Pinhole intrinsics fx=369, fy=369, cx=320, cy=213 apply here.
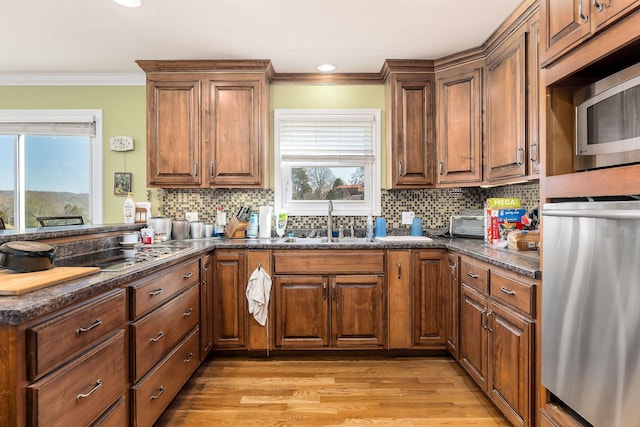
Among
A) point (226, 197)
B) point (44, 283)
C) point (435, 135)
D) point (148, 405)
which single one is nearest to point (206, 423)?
point (148, 405)

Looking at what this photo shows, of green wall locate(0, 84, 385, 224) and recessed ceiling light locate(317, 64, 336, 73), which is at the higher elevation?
recessed ceiling light locate(317, 64, 336, 73)

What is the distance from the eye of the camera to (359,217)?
3459 mm

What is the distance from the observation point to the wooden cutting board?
1133 mm

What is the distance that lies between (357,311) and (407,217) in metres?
1.08

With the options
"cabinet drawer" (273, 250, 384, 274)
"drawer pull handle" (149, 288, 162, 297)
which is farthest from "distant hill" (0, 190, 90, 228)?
"drawer pull handle" (149, 288, 162, 297)

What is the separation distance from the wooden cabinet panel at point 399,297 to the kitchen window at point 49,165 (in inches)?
110

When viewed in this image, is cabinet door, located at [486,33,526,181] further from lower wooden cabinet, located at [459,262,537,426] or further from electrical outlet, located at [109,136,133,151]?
electrical outlet, located at [109,136,133,151]

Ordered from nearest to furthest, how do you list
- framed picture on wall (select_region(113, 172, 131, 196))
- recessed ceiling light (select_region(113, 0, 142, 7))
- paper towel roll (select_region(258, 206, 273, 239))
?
recessed ceiling light (select_region(113, 0, 142, 7))
paper towel roll (select_region(258, 206, 273, 239))
framed picture on wall (select_region(113, 172, 131, 196))

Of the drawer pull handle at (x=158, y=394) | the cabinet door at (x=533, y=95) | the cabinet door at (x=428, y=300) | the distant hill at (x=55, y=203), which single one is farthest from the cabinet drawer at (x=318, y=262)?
the distant hill at (x=55, y=203)

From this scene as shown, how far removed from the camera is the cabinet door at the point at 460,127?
9.48ft

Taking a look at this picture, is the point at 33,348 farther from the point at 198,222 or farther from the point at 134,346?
the point at 198,222

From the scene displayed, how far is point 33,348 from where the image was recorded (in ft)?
3.39

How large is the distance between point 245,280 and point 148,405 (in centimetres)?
117

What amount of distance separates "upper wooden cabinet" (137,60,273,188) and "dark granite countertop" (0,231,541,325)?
71cm
